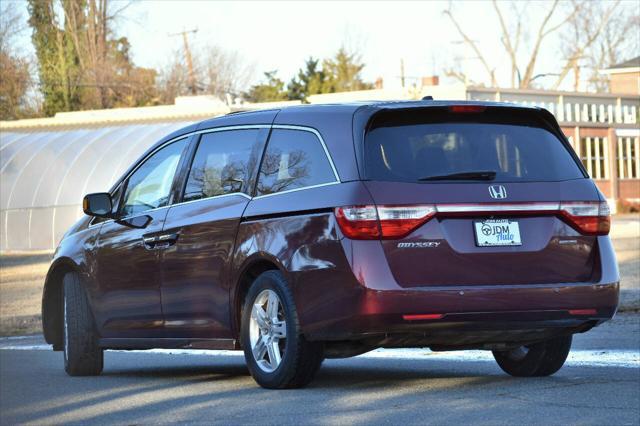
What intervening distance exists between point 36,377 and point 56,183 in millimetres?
35629

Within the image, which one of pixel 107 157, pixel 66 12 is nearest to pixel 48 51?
pixel 66 12

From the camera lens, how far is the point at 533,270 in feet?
26.2

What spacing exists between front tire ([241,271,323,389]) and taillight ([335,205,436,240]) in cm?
67

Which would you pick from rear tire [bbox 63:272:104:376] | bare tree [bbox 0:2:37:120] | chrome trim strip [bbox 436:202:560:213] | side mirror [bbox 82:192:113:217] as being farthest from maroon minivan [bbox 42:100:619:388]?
bare tree [bbox 0:2:37:120]

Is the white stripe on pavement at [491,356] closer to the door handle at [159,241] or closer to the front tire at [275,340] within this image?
the front tire at [275,340]

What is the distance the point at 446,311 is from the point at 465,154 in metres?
1.00

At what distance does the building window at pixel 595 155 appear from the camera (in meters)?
63.1

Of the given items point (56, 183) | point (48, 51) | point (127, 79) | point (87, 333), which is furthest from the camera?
point (127, 79)

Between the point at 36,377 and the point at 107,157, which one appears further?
the point at 107,157

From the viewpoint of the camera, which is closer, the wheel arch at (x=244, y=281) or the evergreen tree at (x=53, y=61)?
the wheel arch at (x=244, y=281)

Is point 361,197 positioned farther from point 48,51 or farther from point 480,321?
point 48,51

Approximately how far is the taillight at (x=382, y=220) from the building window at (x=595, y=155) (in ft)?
184

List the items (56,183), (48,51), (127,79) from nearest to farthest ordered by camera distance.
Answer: (56,183)
(48,51)
(127,79)

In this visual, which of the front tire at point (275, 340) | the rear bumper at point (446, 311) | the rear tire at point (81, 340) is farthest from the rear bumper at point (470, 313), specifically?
the rear tire at point (81, 340)
